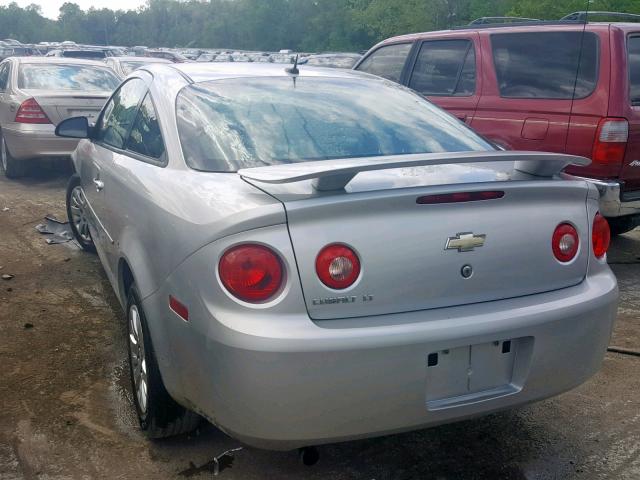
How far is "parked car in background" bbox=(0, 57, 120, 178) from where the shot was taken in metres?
8.44

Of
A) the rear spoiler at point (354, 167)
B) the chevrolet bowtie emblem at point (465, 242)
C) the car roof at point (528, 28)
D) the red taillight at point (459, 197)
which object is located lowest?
the chevrolet bowtie emblem at point (465, 242)

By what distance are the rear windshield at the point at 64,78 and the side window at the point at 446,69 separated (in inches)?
169

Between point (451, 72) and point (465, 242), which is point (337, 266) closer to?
point (465, 242)

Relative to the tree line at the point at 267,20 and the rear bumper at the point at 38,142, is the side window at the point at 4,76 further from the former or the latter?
the tree line at the point at 267,20

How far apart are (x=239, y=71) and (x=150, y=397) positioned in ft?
5.74

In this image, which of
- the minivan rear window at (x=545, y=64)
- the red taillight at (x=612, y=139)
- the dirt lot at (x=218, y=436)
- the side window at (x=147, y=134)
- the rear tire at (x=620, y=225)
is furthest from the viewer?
the rear tire at (x=620, y=225)

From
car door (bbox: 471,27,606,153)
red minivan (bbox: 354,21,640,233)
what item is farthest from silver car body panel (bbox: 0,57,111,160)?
car door (bbox: 471,27,606,153)

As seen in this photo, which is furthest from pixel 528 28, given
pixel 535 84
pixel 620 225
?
pixel 620 225

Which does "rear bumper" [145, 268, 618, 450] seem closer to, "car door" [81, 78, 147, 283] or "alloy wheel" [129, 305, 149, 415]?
"alloy wheel" [129, 305, 149, 415]

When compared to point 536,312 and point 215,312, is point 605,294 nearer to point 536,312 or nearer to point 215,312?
point 536,312

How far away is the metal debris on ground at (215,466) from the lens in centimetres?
296

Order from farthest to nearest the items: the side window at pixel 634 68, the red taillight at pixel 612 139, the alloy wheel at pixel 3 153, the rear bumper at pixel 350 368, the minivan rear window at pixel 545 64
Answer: the alloy wheel at pixel 3 153 → the minivan rear window at pixel 545 64 → the side window at pixel 634 68 → the red taillight at pixel 612 139 → the rear bumper at pixel 350 368

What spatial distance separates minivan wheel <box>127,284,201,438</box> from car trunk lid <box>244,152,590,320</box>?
0.91 meters

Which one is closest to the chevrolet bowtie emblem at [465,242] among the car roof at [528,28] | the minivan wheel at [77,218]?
the car roof at [528,28]
